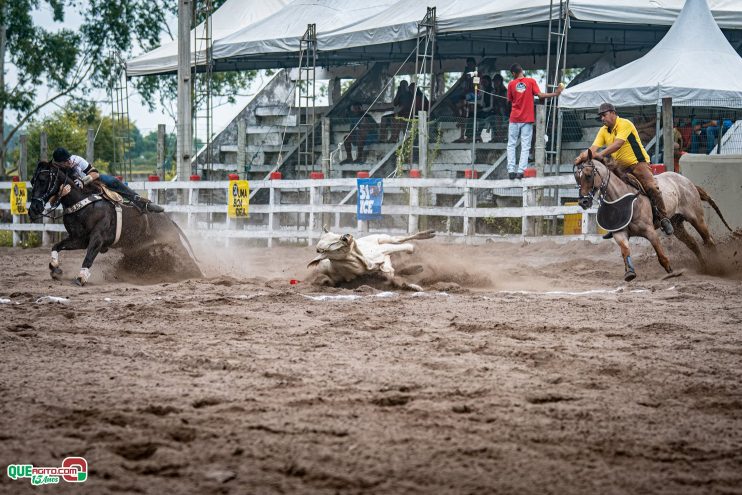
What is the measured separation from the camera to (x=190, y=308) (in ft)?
33.0

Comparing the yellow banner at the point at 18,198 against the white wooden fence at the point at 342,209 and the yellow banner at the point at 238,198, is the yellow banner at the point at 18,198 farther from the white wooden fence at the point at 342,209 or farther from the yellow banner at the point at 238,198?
the yellow banner at the point at 238,198

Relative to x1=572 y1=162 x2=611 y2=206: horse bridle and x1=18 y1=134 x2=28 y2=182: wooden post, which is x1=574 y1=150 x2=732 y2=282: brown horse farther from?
x1=18 y1=134 x2=28 y2=182: wooden post

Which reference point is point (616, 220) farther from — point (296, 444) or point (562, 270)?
point (296, 444)

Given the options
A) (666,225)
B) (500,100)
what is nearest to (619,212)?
(666,225)

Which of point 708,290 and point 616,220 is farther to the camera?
point 616,220

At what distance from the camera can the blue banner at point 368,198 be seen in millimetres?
18734

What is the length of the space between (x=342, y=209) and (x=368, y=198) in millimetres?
789

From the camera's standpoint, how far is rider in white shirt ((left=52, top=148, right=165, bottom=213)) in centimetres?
1267

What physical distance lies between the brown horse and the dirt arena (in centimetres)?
136

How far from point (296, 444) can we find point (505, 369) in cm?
233

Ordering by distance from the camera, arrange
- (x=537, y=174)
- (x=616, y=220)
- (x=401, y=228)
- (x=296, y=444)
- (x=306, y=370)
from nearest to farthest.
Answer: (x=296, y=444) < (x=306, y=370) < (x=616, y=220) < (x=537, y=174) < (x=401, y=228)

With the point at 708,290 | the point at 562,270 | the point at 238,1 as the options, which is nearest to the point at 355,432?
the point at 708,290

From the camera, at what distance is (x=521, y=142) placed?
61.7 ft

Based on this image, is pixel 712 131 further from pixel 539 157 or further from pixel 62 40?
pixel 62 40
